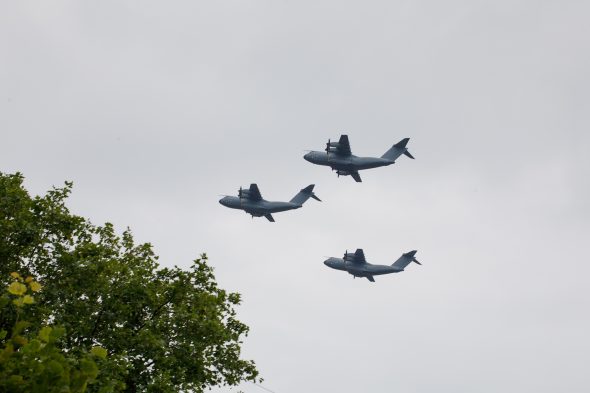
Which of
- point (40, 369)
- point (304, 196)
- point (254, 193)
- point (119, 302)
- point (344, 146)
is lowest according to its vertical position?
point (40, 369)

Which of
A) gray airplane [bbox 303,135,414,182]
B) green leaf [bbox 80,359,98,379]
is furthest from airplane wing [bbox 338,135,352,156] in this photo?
green leaf [bbox 80,359,98,379]

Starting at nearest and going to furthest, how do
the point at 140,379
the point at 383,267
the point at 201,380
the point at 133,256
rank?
the point at 140,379 < the point at 201,380 < the point at 133,256 < the point at 383,267

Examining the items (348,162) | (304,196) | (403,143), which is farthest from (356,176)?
(304,196)

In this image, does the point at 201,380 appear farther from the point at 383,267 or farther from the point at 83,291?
the point at 383,267

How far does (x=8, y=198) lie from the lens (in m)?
36.7

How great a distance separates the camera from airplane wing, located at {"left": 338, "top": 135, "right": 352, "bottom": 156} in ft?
260

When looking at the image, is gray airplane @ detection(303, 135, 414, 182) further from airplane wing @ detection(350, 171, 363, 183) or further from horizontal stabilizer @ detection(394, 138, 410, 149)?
horizontal stabilizer @ detection(394, 138, 410, 149)

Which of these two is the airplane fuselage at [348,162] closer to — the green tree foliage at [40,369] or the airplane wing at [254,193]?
the airplane wing at [254,193]

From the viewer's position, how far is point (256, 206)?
86000mm

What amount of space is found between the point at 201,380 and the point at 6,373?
24.1m

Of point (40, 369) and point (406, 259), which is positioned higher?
point (406, 259)

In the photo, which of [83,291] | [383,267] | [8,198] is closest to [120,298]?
[83,291]

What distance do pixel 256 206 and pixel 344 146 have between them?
1241 cm

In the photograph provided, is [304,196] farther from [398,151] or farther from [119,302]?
[119,302]
